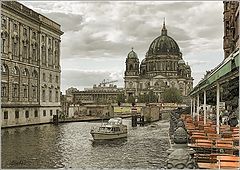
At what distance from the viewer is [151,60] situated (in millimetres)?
157875

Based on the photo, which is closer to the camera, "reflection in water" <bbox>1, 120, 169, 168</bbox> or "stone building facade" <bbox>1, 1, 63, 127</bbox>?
"reflection in water" <bbox>1, 120, 169, 168</bbox>

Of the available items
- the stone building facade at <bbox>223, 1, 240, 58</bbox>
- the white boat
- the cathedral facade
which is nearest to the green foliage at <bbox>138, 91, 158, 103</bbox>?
the cathedral facade

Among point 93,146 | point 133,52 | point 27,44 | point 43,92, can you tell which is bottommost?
point 93,146

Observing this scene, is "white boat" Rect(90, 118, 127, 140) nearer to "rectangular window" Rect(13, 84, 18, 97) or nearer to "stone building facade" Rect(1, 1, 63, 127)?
"stone building facade" Rect(1, 1, 63, 127)

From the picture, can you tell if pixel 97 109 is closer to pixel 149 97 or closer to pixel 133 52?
pixel 149 97

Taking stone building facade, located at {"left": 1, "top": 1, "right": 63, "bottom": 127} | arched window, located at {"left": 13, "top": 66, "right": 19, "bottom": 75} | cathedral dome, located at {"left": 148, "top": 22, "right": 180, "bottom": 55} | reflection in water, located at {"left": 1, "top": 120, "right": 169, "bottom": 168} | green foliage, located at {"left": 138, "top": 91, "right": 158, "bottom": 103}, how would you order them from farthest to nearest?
1. cathedral dome, located at {"left": 148, "top": 22, "right": 180, "bottom": 55}
2. green foliage, located at {"left": 138, "top": 91, "right": 158, "bottom": 103}
3. arched window, located at {"left": 13, "top": 66, "right": 19, "bottom": 75}
4. stone building facade, located at {"left": 1, "top": 1, "right": 63, "bottom": 127}
5. reflection in water, located at {"left": 1, "top": 120, "right": 169, "bottom": 168}

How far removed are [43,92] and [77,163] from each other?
3700cm

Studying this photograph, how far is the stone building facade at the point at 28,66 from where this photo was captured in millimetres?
45688

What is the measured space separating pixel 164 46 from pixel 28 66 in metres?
108

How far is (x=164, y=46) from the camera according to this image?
155375 mm

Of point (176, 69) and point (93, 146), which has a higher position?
point (176, 69)

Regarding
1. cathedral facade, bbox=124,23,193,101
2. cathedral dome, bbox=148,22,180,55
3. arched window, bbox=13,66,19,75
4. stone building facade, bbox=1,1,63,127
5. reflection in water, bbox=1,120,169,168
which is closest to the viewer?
reflection in water, bbox=1,120,169,168

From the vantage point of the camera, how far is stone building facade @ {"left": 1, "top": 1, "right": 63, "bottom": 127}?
150ft

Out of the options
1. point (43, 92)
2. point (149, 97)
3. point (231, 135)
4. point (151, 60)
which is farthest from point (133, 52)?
point (231, 135)
